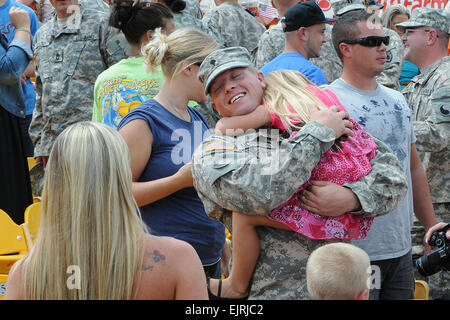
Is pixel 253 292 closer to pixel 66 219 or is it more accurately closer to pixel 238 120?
pixel 238 120

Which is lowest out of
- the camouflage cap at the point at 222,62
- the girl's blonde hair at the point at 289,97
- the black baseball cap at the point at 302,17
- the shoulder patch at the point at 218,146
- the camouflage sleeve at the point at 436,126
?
the camouflage sleeve at the point at 436,126

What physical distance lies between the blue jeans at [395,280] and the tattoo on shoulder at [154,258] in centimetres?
144

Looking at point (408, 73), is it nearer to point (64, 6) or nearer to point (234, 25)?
point (234, 25)

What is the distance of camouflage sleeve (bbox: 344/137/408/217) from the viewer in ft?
7.28

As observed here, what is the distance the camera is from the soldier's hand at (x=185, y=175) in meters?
2.76

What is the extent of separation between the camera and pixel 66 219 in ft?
5.97

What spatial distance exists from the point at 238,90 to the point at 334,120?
14.8 inches

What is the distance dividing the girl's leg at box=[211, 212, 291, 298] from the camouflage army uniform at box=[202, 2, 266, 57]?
398 centimetres

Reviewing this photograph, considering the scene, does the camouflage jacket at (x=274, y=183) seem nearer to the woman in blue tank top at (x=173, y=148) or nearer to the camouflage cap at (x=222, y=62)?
the camouflage cap at (x=222, y=62)

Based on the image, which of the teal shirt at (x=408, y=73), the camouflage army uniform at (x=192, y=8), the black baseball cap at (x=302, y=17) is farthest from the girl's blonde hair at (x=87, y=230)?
the teal shirt at (x=408, y=73)

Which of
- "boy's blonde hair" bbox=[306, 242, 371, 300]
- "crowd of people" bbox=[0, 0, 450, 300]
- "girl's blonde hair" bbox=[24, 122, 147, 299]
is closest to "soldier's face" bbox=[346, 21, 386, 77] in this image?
"crowd of people" bbox=[0, 0, 450, 300]

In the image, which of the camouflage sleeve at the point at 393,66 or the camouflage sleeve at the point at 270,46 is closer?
the camouflage sleeve at the point at 270,46
